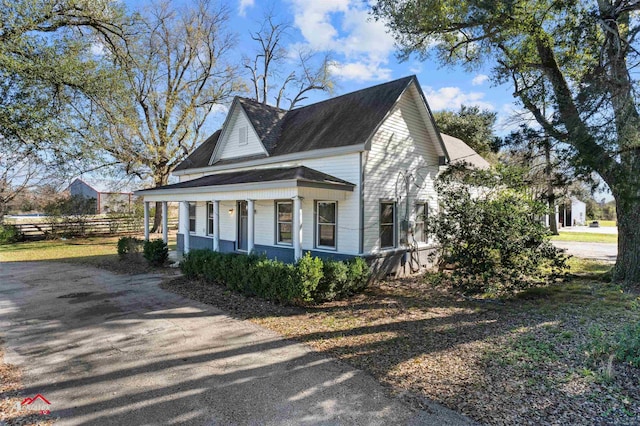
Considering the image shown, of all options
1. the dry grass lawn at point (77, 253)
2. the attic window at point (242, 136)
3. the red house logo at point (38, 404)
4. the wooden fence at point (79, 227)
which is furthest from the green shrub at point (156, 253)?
the wooden fence at point (79, 227)

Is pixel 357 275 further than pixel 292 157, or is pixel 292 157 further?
pixel 292 157

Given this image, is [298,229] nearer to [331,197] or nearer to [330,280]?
[331,197]

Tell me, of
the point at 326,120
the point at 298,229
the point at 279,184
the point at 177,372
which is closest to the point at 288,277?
the point at 298,229

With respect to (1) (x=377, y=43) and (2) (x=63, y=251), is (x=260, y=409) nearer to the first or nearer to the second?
(1) (x=377, y=43)

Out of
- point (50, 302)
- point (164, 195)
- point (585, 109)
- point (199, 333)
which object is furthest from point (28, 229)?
point (585, 109)

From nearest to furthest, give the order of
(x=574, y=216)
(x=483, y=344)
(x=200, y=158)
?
(x=483, y=344)
(x=200, y=158)
(x=574, y=216)

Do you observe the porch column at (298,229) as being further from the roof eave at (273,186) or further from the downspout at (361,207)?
the downspout at (361,207)

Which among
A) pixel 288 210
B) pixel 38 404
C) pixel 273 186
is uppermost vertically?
pixel 273 186

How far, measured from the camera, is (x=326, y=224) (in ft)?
38.6

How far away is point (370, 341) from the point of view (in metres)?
6.03

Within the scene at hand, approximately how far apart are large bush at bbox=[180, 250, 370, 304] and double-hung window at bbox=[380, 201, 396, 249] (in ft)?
7.79

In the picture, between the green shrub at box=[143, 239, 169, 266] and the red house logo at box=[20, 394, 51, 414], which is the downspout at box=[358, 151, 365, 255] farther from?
the green shrub at box=[143, 239, 169, 266]

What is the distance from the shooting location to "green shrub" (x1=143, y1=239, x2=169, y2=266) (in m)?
13.7

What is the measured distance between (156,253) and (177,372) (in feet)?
32.5
